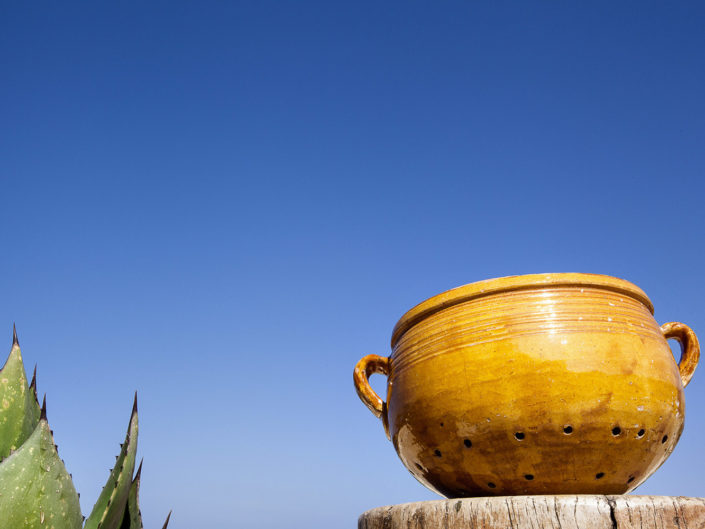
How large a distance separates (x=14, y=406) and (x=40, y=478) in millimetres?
374

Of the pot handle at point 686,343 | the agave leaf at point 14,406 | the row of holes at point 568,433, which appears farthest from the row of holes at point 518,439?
the agave leaf at point 14,406

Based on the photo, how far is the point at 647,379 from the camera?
6.12 feet

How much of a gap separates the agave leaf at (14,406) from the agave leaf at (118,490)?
0.27m

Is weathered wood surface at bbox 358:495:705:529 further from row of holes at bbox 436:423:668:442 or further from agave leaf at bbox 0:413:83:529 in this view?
agave leaf at bbox 0:413:83:529

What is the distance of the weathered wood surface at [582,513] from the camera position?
1.58m

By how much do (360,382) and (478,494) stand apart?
69 centimetres

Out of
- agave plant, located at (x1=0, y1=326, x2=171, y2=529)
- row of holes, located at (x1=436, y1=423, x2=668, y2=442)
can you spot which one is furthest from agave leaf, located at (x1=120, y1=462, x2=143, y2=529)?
row of holes, located at (x1=436, y1=423, x2=668, y2=442)

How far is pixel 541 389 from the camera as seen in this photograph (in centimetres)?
179

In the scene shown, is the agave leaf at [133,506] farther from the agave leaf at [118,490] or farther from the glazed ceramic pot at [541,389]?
the glazed ceramic pot at [541,389]

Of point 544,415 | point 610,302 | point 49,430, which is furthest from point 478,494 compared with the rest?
point 49,430

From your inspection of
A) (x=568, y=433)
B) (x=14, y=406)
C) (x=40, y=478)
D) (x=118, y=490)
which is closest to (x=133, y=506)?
(x=118, y=490)

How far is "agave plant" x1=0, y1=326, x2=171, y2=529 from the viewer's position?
4.19ft

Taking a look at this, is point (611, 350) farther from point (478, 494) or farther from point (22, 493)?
point (22, 493)

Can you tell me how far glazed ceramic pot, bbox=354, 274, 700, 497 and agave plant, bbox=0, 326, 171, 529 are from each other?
0.97m
